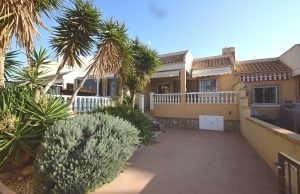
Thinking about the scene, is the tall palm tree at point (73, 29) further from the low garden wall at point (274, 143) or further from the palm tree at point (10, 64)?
the low garden wall at point (274, 143)

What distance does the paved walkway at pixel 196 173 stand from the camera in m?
4.35

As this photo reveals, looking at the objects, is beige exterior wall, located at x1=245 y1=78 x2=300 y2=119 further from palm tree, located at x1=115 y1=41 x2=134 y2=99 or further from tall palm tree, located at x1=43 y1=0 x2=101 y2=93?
tall palm tree, located at x1=43 y1=0 x2=101 y2=93

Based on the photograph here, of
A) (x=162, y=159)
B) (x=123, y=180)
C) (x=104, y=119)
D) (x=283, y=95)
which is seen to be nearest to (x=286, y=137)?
(x=162, y=159)

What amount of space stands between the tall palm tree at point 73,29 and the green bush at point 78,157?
4569 millimetres

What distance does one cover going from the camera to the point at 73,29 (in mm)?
7727

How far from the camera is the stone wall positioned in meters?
12.6

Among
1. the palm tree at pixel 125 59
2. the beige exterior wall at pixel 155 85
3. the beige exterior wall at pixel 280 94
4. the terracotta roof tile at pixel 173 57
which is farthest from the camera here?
the beige exterior wall at pixel 155 85

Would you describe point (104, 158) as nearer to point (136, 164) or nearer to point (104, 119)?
point (104, 119)

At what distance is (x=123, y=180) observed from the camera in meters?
4.91

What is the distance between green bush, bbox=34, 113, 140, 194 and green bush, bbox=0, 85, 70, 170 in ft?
5.49

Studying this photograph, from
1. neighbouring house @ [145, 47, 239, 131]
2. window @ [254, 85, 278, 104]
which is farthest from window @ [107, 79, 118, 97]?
window @ [254, 85, 278, 104]

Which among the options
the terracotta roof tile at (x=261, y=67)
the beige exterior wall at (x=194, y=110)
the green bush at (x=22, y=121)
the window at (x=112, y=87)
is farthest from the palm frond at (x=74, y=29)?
the terracotta roof tile at (x=261, y=67)

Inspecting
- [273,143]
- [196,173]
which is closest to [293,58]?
[273,143]

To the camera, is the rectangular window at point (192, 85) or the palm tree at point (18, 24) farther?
the rectangular window at point (192, 85)
